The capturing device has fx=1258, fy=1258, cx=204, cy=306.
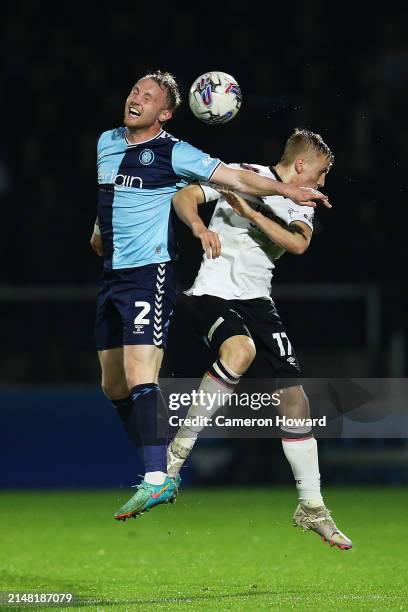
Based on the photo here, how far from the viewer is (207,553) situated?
8516 mm

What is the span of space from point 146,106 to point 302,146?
89 centimetres

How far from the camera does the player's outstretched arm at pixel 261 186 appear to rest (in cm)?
637

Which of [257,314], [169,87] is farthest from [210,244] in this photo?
[169,87]

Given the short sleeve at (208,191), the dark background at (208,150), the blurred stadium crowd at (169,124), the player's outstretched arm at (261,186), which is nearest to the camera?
the player's outstretched arm at (261,186)

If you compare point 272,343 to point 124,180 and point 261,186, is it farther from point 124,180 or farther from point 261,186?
point 124,180

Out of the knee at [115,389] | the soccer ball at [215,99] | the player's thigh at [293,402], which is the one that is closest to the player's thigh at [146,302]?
the knee at [115,389]

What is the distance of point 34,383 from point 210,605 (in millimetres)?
6484

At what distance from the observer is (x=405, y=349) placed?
39.8ft

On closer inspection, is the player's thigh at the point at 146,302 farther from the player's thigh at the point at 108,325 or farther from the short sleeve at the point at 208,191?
the short sleeve at the point at 208,191

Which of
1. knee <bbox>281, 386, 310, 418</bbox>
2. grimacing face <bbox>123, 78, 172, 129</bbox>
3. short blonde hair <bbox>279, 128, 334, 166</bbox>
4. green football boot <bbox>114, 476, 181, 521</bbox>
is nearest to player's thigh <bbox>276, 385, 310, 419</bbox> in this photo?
knee <bbox>281, 386, 310, 418</bbox>

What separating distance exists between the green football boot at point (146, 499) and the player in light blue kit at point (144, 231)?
0.09 m

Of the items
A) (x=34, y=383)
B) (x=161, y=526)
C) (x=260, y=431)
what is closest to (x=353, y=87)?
(x=34, y=383)

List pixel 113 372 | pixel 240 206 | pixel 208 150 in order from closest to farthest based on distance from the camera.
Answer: pixel 240 206 < pixel 113 372 < pixel 208 150

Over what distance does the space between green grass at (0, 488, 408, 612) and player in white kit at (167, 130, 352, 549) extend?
0.63m
